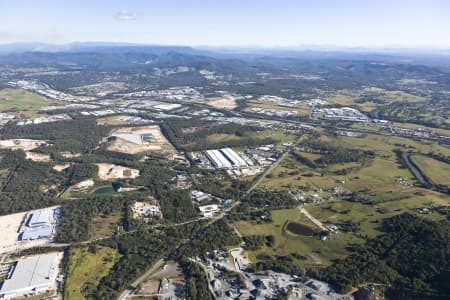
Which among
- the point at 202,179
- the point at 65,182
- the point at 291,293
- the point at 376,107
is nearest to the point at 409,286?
the point at 291,293

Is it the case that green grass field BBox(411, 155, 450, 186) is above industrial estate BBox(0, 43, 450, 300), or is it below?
below

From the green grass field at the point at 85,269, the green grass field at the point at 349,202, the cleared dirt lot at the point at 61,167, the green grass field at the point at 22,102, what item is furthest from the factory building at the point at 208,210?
the green grass field at the point at 22,102

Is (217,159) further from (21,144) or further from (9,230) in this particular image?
(21,144)

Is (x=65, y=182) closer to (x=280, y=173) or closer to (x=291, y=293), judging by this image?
(x=280, y=173)

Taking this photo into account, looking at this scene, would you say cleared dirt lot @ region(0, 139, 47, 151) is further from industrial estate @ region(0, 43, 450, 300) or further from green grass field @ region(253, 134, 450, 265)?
green grass field @ region(253, 134, 450, 265)

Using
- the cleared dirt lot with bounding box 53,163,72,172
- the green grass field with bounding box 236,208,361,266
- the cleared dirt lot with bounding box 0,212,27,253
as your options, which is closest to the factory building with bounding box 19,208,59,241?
the cleared dirt lot with bounding box 0,212,27,253

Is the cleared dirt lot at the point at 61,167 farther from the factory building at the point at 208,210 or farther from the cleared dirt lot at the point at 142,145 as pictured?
the factory building at the point at 208,210

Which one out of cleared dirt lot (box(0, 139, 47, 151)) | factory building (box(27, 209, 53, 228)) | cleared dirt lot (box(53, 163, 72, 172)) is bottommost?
cleared dirt lot (box(0, 139, 47, 151))
